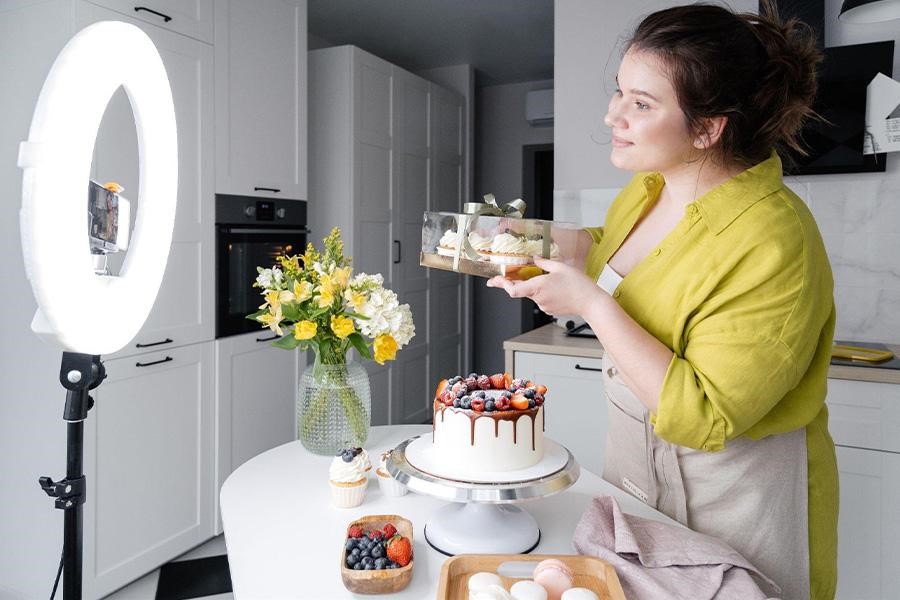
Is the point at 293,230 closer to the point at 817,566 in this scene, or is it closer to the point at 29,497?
the point at 29,497

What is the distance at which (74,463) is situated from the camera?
840 mm

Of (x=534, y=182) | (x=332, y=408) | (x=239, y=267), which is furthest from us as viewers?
(x=534, y=182)

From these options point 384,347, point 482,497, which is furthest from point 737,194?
point 384,347

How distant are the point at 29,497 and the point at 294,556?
1720 millimetres

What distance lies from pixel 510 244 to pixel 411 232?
3.20m

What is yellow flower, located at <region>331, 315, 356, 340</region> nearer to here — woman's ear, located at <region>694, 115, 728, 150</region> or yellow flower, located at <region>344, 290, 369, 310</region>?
yellow flower, located at <region>344, 290, 369, 310</region>

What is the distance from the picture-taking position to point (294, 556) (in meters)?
1.03

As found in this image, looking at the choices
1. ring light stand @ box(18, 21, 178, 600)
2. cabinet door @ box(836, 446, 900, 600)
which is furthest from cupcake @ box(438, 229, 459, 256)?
cabinet door @ box(836, 446, 900, 600)

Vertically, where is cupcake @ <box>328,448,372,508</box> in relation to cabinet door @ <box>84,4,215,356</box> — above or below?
below

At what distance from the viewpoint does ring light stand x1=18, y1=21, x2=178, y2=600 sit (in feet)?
2.10

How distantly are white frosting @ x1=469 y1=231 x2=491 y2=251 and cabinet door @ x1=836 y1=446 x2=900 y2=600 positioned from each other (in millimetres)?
1651

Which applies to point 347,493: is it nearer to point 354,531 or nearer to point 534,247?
point 354,531

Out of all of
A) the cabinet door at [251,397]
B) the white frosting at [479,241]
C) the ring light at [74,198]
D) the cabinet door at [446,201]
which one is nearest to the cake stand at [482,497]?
the white frosting at [479,241]

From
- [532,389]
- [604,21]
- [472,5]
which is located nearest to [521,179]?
[472,5]
